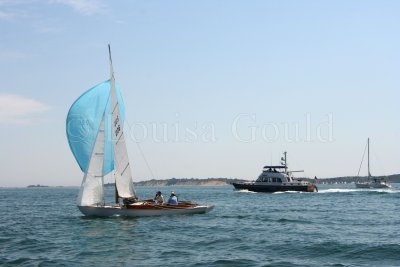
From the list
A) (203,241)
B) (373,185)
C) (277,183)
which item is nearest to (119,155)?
(203,241)

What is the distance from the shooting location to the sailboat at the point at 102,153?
36.4 metres

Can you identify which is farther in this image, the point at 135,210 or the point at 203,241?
the point at 135,210

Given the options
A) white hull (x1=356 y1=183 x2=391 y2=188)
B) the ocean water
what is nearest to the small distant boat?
white hull (x1=356 y1=183 x2=391 y2=188)

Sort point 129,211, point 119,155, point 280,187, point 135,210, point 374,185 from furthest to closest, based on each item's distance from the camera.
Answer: point 374,185 → point 280,187 → point 119,155 → point 135,210 → point 129,211

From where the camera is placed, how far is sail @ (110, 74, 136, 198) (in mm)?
37719

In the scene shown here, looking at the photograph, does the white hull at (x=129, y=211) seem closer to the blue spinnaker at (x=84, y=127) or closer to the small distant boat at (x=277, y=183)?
the blue spinnaker at (x=84, y=127)

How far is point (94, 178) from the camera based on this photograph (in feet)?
120

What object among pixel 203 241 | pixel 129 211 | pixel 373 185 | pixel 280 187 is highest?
pixel 373 185

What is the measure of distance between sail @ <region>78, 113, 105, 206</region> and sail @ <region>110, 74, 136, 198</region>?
1424 mm

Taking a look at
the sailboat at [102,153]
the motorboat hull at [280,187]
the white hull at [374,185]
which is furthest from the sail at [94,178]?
the white hull at [374,185]

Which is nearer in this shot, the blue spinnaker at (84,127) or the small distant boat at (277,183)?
the blue spinnaker at (84,127)

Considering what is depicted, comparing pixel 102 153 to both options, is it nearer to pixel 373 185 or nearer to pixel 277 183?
pixel 277 183

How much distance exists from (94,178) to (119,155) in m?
2.80

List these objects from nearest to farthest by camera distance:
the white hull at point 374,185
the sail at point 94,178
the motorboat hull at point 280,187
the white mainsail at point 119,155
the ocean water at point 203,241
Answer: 1. the ocean water at point 203,241
2. the sail at point 94,178
3. the white mainsail at point 119,155
4. the motorboat hull at point 280,187
5. the white hull at point 374,185
